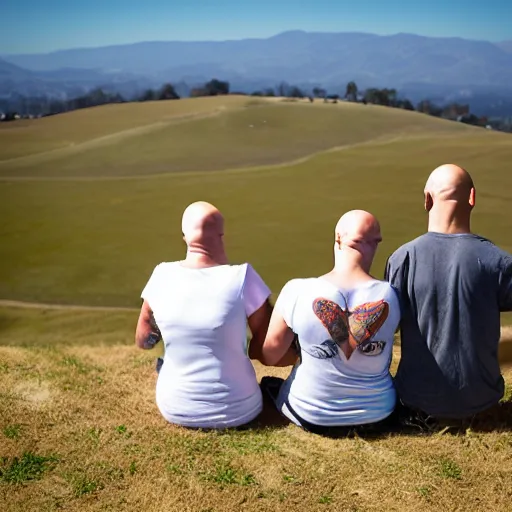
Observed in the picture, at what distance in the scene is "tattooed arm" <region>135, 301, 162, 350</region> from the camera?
3459 millimetres

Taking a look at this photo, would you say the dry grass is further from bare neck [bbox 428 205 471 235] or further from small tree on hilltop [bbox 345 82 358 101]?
small tree on hilltop [bbox 345 82 358 101]

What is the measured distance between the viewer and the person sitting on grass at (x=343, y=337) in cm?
311

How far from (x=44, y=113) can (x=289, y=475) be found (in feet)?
44.3

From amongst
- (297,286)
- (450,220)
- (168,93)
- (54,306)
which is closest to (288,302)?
(297,286)

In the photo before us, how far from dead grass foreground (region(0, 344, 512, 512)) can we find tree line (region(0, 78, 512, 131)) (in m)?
11.9

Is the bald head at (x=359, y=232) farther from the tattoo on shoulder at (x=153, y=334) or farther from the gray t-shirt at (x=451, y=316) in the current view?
the tattoo on shoulder at (x=153, y=334)

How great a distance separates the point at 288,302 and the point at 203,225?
0.58 metres

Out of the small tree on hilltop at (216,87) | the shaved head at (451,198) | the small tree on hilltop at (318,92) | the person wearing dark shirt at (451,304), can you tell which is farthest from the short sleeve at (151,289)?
the small tree on hilltop at (216,87)

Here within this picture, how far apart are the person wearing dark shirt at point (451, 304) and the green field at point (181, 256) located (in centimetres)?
26

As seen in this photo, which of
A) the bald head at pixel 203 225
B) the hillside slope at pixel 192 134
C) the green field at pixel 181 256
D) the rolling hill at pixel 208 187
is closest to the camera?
the green field at pixel 181 256

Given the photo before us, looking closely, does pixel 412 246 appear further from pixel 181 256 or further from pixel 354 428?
pixel 181 256

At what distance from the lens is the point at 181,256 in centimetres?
748

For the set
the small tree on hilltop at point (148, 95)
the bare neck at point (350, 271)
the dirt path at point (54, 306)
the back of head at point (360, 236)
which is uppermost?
the small tree on hilltop at point (148, 95)

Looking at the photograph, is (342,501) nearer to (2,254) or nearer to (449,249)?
(449,249)
